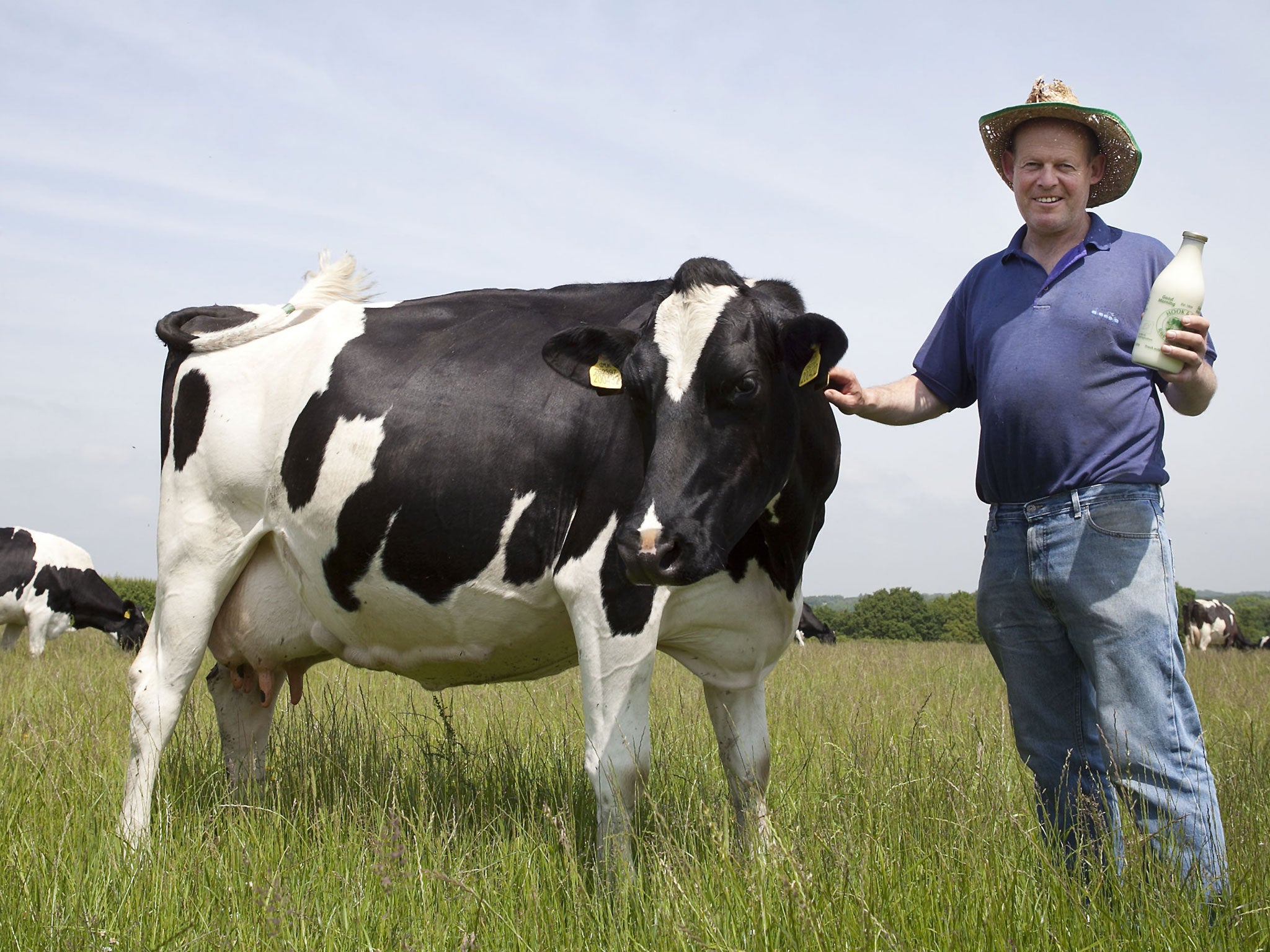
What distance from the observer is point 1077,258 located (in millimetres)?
3334

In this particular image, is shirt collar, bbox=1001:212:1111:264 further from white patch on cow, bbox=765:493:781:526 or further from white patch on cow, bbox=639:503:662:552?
white patch on cow, bbox=639:503:662:552

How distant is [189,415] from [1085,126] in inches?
163

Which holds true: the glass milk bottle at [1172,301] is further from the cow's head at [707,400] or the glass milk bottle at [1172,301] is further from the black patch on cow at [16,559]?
the black patch on cow at [16,559]

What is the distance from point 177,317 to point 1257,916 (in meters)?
5.24

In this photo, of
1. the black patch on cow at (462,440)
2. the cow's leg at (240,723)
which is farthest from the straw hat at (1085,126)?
the cow's leg at (240,723)

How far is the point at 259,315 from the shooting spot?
532 centimetres

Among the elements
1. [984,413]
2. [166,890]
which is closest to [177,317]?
[166,890]

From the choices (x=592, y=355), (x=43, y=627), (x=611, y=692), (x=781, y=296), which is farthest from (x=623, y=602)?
(x=43, y=627)

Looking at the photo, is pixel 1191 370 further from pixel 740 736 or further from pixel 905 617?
pixel 905 617

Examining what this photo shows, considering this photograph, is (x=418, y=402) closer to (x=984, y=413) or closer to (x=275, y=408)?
(x=275, y=408)

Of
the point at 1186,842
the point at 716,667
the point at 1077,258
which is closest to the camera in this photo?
the point at 1186,842

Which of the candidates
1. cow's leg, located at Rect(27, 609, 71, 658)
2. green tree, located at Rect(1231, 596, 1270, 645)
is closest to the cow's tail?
cow's leg, located at Rect(27, 609, 71, 658)

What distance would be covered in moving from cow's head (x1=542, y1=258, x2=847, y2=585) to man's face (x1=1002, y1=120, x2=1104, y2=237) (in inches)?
29.4

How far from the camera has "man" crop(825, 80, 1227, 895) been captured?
10.2 feet
